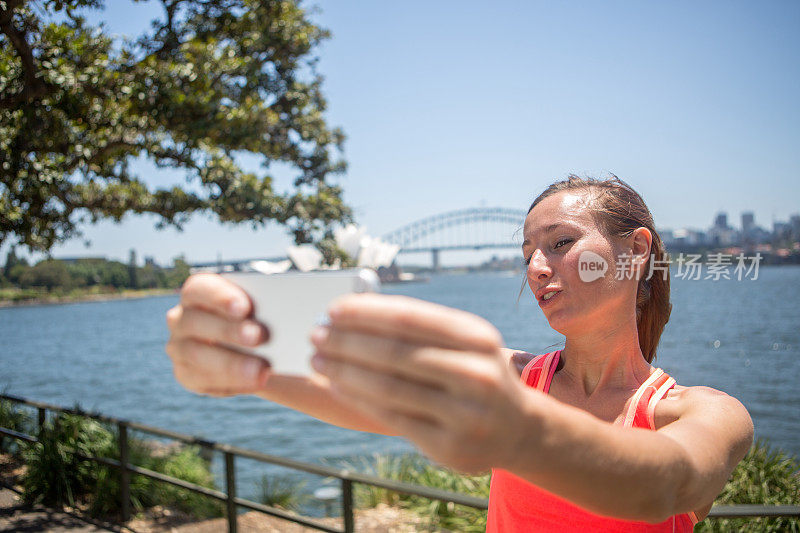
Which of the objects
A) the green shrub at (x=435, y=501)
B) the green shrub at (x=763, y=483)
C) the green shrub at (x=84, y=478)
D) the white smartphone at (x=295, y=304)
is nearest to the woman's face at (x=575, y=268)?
the white smartphone at (x=295, y=304)

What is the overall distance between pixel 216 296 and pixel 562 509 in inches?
34.1

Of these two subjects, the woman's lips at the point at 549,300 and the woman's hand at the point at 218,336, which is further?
the woman's lips at the point at 549,300

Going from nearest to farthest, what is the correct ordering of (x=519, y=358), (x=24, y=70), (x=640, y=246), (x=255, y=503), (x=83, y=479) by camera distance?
(x=640, y=246), (x=519, y=358), (x=24, y=70), (x=255, y=503), (x=83, y=479)

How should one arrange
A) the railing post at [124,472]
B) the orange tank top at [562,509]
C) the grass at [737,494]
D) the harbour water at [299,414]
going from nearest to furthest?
the orange tank top at [562,509] → the grass at [737,494] → the railing post at [124,472] → the harbour water at [299,414]

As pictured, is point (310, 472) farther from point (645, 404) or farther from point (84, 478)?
point (645, 404)

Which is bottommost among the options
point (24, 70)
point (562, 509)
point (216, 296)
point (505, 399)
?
point (562, 509)

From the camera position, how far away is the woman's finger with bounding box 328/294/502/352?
1.77 ft

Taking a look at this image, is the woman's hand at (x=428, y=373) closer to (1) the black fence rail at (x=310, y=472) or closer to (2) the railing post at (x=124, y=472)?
(1) the black fence rail at (x=310, y=472)

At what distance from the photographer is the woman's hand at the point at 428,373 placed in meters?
0.54

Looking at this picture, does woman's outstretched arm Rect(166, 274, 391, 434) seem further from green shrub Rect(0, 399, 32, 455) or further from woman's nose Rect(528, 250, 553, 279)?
green shrub Rect(0, 399, 32, 455)

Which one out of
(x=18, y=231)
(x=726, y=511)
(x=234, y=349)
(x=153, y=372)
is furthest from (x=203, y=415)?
(x=234, y=349)

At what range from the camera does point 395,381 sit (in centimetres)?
55

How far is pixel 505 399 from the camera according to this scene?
56 centimetres

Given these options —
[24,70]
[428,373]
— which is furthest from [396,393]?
[24,70]
